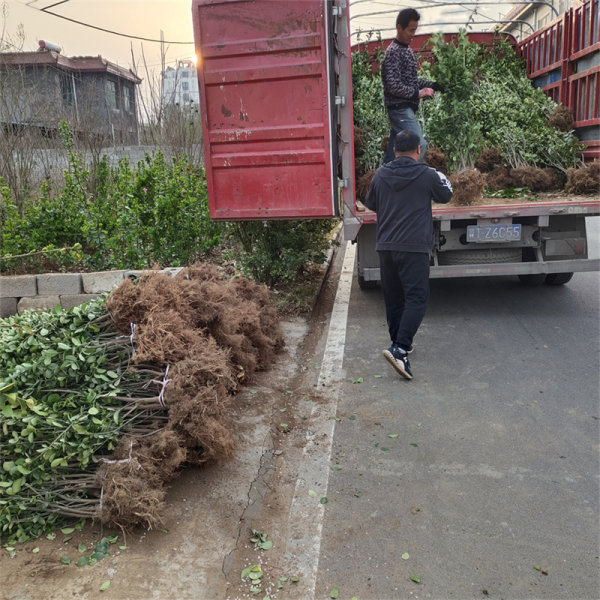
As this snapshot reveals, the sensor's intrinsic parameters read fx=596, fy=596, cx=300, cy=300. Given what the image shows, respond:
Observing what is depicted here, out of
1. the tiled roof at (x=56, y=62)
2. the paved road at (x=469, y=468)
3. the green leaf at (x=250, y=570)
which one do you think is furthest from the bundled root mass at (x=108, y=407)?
the tiled roof at (x=56, y=62)

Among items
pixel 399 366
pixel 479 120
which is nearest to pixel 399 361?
pixel 399 366

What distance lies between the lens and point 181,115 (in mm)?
12586

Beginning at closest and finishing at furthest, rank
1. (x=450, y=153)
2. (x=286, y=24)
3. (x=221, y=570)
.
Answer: (x=221, y=570) < (x=286, y=24) < (x=450, y=153)

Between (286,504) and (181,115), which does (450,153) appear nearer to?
(286,504)

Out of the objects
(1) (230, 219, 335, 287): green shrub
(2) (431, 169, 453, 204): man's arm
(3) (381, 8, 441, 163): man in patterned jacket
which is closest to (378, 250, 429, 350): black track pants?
(2) (431, 169, 453, 204): man's arm

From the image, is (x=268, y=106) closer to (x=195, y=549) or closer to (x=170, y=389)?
(x=170, y=389)

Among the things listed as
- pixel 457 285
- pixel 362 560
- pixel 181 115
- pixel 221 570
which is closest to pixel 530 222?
pixel 457 285

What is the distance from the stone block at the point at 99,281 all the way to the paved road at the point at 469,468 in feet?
7.74

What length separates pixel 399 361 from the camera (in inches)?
192

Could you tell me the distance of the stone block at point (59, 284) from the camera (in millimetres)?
5875

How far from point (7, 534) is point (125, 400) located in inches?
32.9

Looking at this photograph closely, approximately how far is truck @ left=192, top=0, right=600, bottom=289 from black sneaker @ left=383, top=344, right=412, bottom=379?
1565 millimetres

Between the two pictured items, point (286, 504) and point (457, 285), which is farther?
point (457, 285)

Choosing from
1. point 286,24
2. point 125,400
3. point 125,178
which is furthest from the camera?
point 125,178
